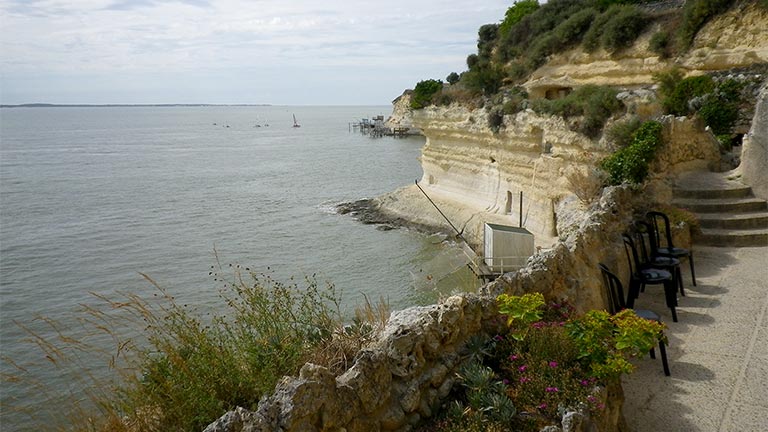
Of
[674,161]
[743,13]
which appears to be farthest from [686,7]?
[674,161]

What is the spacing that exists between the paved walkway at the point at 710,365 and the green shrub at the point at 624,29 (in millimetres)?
25454

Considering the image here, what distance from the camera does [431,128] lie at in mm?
32000

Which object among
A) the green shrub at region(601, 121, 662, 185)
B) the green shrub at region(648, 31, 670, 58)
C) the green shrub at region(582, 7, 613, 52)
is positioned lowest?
the green shrub at region(601, 121, 662, 185)

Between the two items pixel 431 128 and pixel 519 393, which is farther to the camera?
pixel 431 128

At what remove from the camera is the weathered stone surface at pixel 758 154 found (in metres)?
9.30

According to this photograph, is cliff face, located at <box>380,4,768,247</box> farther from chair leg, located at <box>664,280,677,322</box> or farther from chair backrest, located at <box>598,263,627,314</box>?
chair backrest, located at <box>598,263,627,314</box>

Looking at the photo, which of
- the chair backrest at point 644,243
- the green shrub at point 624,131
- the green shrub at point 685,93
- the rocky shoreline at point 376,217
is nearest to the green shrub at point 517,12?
the rocky shoreline at point 376,217

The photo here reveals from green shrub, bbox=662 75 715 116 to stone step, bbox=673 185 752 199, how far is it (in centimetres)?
1259

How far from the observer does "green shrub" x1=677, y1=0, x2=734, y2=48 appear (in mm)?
25859

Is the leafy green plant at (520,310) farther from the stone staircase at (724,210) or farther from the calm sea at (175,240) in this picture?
the stone staircase at (724,210)

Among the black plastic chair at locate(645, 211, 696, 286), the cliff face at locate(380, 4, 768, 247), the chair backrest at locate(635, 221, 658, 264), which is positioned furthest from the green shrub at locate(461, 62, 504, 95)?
the chair backrest at locate(635, 221, 658, 264)

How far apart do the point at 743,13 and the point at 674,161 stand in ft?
62.6

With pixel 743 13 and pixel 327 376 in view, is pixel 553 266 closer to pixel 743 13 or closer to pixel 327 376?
pixel 327 376

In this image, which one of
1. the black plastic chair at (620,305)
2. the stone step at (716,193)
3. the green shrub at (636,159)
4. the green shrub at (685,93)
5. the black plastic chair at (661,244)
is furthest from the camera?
the green shrub at (685,93)
